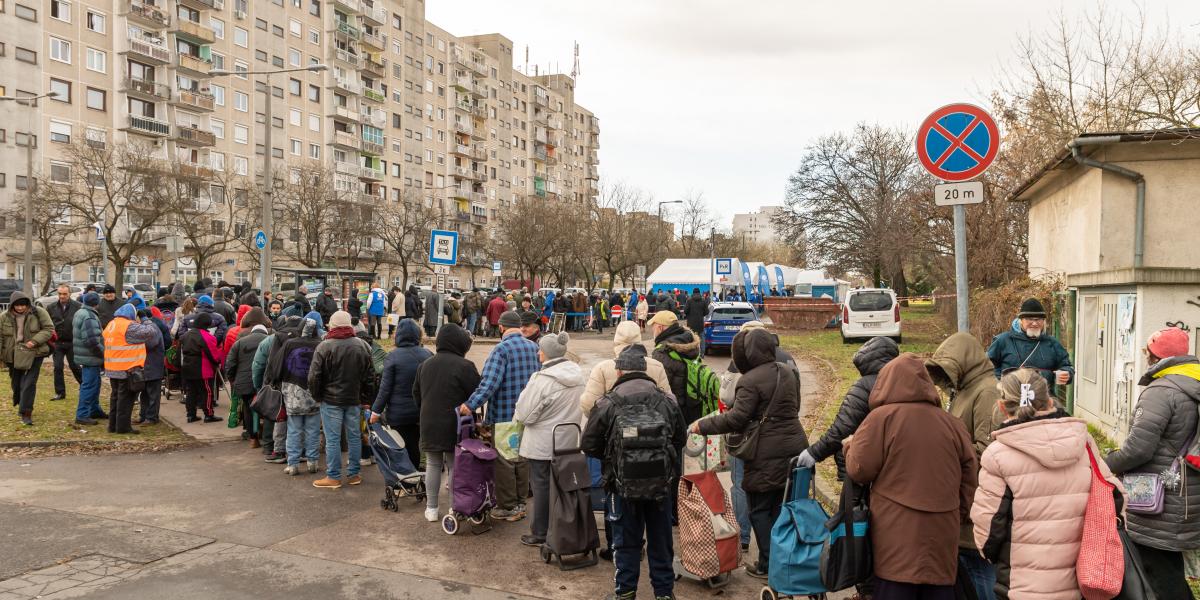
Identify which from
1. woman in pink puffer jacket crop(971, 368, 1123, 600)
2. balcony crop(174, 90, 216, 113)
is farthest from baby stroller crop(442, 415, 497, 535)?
balcony crop(174, 90, 216, 113)

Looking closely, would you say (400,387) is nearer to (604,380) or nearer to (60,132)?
(604,380)

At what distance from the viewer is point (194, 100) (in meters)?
54.3

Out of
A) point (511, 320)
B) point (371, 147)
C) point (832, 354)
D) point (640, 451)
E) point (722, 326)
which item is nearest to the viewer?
point (640, 451)

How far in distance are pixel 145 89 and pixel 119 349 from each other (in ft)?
162

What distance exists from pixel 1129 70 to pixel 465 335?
16150 mm

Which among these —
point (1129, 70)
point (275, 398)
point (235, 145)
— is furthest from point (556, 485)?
point (235, 145)

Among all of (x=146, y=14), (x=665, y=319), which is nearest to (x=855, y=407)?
(x=665, y=319)

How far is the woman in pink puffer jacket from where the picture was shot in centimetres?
355

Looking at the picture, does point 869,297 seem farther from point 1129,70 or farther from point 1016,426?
point 1016,426

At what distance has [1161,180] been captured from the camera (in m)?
9.51

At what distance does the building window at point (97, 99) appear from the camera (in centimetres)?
4900

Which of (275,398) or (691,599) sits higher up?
(275,398)

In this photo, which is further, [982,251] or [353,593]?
[982,251]

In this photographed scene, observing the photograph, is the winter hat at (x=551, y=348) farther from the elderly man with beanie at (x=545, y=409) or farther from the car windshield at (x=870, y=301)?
the car windshield at (x=870, y=301)
